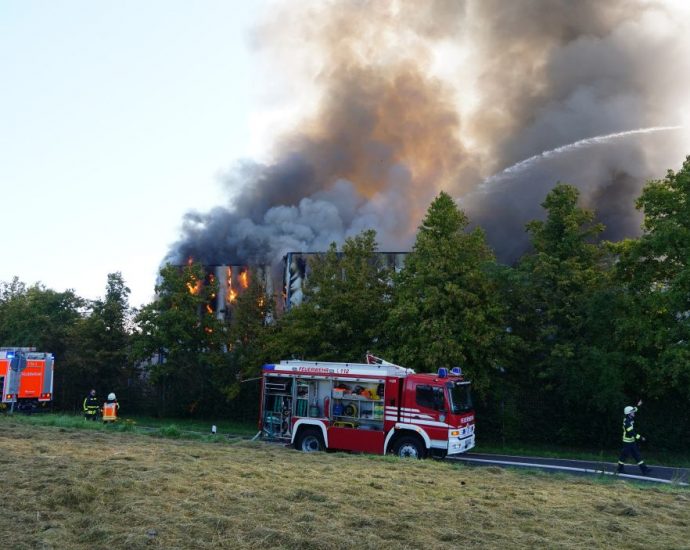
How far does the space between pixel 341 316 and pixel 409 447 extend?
32.0ft

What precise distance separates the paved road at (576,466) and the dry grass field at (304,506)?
330 centimetres

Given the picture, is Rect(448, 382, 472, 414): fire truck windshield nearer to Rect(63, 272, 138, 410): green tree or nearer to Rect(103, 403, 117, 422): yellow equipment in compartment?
Rect(103, 403, 117, 422): yellow equipment in compartment

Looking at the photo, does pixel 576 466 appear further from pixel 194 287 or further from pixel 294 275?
pixel 294 275

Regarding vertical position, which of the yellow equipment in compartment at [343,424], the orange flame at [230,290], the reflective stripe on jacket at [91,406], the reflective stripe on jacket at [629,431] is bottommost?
the reflective stripe on jacket at [91,406]

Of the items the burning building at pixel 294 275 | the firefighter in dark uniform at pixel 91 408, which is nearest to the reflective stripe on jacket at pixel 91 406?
the firefighter in dark uniform at pixel 91 408

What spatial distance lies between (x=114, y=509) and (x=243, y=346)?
872 inches

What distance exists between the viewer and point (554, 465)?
17.8 meters

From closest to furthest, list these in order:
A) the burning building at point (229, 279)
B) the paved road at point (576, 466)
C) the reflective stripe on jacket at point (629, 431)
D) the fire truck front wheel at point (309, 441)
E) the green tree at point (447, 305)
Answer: the paved road at point (576, 466) < the reflective stripe on jacket at point (629, 431) < the fire truck front wheel at point (309, 441) < the green tree at point (447, 305) < the burning building at point (229, 279)

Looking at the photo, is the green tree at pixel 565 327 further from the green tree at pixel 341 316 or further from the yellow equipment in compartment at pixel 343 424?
the yellow equipment in compartment at pixel 343 424

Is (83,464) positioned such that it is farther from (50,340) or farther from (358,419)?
(50,340)

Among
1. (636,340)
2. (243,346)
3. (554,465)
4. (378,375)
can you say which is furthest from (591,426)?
(243,346)

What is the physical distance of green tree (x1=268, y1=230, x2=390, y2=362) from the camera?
25.3 m

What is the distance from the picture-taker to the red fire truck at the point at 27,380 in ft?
95.5

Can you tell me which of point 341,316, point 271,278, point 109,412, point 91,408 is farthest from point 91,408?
point 271,278
